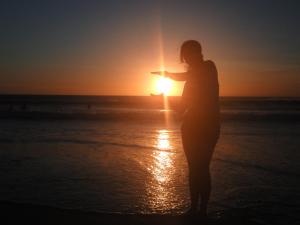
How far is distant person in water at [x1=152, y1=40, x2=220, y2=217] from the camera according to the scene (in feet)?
15.2

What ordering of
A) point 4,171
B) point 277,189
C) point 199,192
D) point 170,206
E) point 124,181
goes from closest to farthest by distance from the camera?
point 199,192, point 170,206, point 277,189, point 124,181, point 4,171

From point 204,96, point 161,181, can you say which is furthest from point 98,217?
point 161,181

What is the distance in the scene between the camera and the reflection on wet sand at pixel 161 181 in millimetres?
5715

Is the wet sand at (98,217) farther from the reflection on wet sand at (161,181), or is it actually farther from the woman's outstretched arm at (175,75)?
the woman's outstretched arm at (175,75)

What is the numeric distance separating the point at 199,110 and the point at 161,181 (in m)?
2.75

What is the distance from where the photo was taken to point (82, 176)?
7.32 meters

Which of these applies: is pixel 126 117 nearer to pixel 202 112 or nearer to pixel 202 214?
pixel 202 214

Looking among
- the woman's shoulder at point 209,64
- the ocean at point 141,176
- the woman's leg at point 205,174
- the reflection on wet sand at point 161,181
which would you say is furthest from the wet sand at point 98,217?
the woman's shoulder at point 209,64

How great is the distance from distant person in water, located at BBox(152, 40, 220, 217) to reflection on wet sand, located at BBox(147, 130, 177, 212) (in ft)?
3.20

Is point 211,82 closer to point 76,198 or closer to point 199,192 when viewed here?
point 199,192

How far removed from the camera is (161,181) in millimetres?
7066

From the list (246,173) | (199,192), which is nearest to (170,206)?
(199,192)

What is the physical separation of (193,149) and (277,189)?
8.22ft

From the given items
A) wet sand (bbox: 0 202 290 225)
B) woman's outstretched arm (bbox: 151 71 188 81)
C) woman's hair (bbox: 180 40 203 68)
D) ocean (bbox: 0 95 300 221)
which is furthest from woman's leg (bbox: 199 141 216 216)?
woman's hair (bbox: 180 40 203 68)
